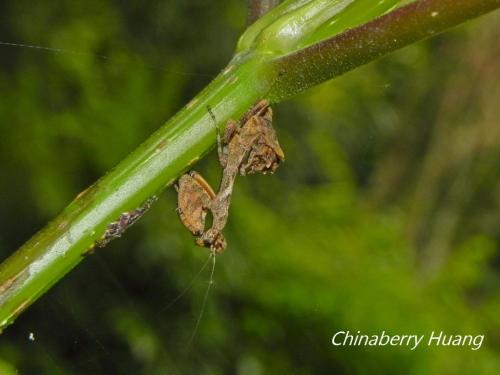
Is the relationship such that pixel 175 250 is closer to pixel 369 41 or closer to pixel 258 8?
pixel 258 8

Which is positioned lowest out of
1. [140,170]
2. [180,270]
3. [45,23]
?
[140,170]

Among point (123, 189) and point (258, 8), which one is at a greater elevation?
point (258, 8)

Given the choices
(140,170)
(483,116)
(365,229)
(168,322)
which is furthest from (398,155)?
(140,170)

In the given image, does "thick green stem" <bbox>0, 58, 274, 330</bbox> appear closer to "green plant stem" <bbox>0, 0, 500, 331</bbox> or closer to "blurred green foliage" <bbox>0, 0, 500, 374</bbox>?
"green plant stem" <bbox>0, 0, 500, 331</bbox>

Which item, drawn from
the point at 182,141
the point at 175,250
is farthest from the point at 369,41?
the point at 175,250

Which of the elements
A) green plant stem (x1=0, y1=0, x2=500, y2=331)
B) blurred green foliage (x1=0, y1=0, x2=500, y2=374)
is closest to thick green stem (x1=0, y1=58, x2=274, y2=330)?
green plant stem (x1=0, y1=0, x2=500, y2=331)

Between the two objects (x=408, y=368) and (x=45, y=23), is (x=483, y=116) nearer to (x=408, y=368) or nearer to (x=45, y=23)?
(x=45, y=23)

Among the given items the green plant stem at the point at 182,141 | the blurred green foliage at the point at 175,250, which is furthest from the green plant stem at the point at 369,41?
the blurred green foliage at the point at 175,250
